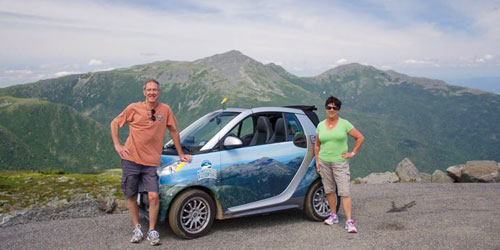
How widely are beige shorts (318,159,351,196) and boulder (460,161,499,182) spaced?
1013 centimetres

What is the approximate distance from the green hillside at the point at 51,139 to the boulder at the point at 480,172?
153 metres

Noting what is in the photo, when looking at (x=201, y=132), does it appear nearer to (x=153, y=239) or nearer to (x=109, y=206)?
(x=153, y=239)

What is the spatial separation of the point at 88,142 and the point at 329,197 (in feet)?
613

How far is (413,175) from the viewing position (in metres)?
17.8

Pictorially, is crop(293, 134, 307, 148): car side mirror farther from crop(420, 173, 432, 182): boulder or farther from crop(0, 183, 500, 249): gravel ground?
crop(420, 173, 432, 182): boulder

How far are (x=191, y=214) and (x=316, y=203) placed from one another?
2622 millimetres

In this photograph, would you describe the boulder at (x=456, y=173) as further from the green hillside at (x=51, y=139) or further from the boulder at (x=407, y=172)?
the green hillside at (x=51, y=139)

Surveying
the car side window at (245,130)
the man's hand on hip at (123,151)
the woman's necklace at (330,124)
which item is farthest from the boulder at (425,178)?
the man's hand on hip at (123,151)

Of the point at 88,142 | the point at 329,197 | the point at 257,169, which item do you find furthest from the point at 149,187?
the point at 88,142

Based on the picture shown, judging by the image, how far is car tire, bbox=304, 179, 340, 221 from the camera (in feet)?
25.3

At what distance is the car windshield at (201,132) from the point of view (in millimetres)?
7030

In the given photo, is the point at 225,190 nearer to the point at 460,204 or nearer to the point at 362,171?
the point at 460,204

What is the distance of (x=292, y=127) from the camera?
788cm

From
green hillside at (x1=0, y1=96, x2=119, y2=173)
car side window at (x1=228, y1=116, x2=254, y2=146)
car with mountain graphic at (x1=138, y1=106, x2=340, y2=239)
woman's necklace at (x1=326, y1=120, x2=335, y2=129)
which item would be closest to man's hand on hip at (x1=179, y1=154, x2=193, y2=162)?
car with mountain graphic at (x1=138, y1=106, x2=340, y2=239)
